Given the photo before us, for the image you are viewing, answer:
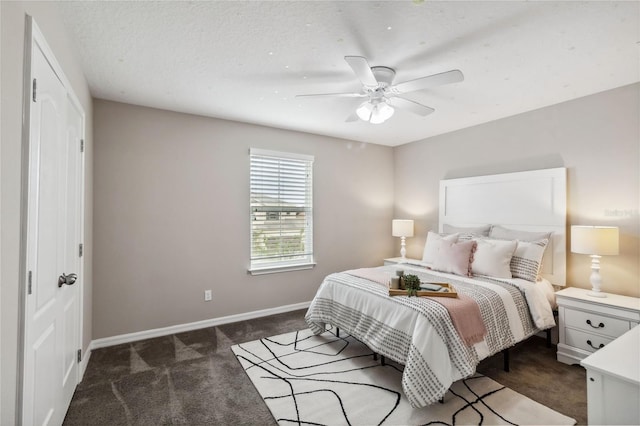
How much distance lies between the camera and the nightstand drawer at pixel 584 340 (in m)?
2.59

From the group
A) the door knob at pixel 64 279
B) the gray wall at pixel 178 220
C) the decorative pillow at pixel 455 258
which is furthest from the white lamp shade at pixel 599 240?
the door knob at pixel 64 279

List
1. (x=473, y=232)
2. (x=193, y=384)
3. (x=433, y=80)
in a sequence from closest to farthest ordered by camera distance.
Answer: (x=433, y=80) < (x=193, y=384) < (x=473, y=232)

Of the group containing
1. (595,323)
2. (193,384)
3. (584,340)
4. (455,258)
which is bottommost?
(193,384)

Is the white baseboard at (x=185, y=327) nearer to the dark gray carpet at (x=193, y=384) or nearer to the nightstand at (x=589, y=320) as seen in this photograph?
the dark gray carpet at (x=193, y=384)

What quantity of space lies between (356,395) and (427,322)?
0.76 m

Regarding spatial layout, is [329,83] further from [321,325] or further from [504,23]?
[321,325]

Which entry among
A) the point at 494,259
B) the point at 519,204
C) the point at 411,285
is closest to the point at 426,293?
the point at 411,285

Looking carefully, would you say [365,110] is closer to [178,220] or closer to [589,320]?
[178,220]

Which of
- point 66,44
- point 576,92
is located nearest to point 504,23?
point 576,92

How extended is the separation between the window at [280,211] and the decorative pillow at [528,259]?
8.11 ft

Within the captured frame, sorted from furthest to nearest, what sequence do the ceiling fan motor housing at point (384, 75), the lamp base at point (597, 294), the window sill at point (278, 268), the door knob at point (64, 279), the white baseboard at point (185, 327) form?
the window sill at point (278, 268) → the white baseboard at point (185, 327) → the lamp base at point (597, 294) → the ceiling fan motor housing at point (384, 75) → the door knob at point (64, 279)

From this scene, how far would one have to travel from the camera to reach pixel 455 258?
3270mm

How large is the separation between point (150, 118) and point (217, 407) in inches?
114

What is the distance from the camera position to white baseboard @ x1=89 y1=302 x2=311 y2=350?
123 inches
